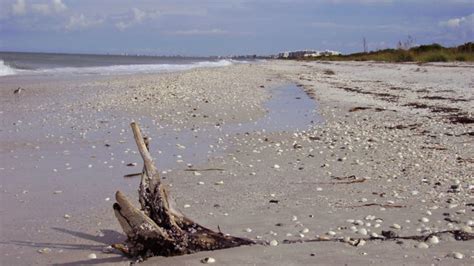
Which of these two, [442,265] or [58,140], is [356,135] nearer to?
[58,140]

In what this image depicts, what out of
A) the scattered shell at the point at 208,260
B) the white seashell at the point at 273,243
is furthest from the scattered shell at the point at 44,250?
the white seashell at the point at 273,243

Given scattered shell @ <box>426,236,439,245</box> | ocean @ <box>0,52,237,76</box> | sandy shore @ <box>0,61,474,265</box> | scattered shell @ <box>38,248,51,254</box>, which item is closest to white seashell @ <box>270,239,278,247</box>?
sandy shore @ <box>0,61,474,265</box>

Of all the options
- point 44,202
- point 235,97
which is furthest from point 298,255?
point 235,97

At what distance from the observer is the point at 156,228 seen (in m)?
3.68

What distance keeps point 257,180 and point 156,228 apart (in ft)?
8.39

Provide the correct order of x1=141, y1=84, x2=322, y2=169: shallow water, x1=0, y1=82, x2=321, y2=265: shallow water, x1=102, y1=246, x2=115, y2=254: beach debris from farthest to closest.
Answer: x1=141, y1=84, x2=322, y2=169: shallow water < x1=0, y1=82, x2=321, y2=265: shallow water < x1=102, y1=246, x2=115, y2=254: beach debris

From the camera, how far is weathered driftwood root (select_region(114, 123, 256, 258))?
12.0 feet

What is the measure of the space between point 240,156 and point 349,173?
1758 mm

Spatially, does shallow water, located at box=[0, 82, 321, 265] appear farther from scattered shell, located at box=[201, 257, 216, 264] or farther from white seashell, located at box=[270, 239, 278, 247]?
white seashell, located at box=[270, 239, 278, 247]

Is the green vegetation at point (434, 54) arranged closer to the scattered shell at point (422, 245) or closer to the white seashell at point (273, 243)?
the scattered shell at point (422, 245)

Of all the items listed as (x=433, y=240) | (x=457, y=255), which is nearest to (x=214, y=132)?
(x=433, y=240)

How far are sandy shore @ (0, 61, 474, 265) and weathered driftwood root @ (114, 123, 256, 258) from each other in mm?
111

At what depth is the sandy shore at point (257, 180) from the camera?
154 inches

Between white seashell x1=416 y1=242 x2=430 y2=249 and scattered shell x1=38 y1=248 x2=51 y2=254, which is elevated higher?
white seashell x1=416 y1=242 x2=430 y2=249
